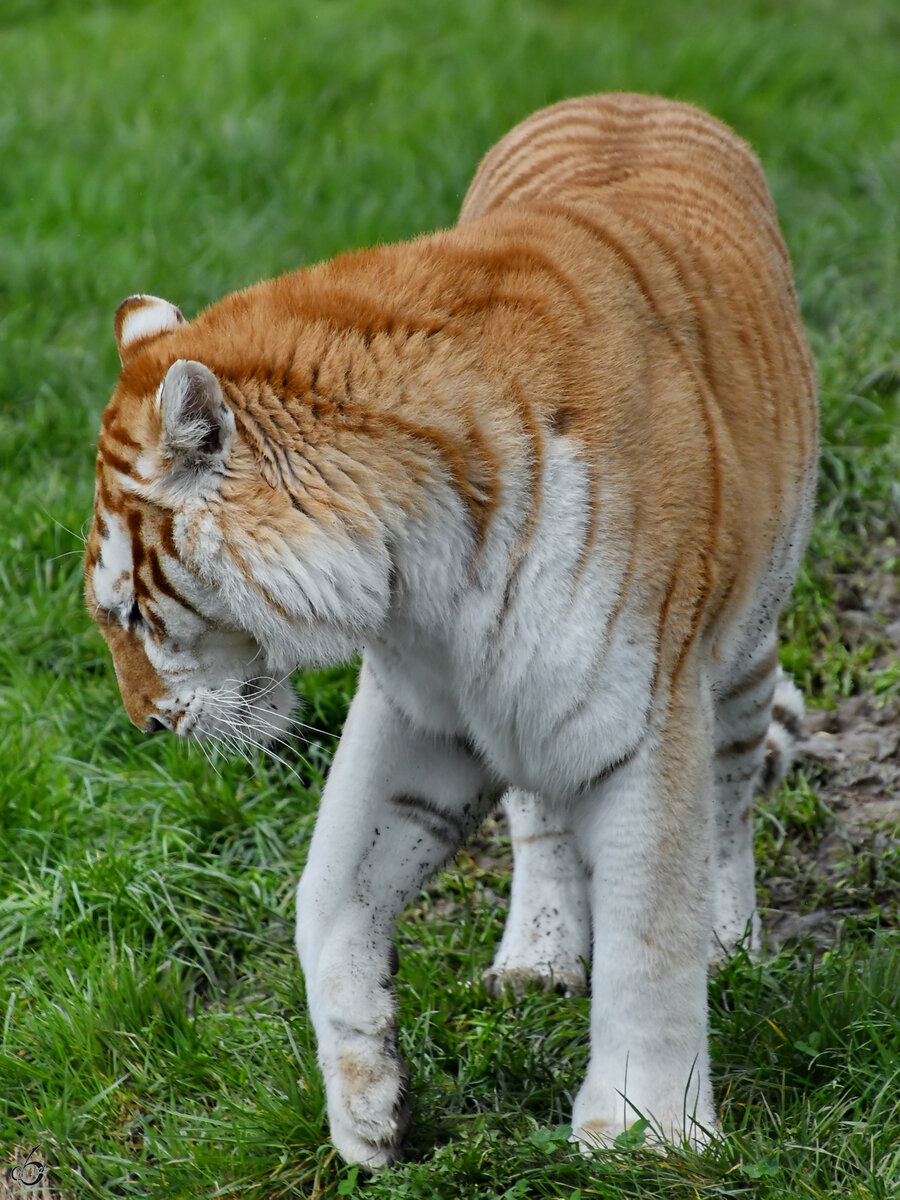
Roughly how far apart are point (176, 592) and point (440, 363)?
1.90ft

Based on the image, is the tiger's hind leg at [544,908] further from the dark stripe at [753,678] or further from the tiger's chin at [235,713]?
the tiger's chin at [235,713]

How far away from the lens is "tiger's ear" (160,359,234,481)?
2379 millimetres

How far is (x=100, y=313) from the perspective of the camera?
Result: 5.59 meters

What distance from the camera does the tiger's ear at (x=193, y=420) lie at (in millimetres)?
2379

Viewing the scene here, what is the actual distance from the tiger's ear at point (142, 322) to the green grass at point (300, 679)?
1.22m

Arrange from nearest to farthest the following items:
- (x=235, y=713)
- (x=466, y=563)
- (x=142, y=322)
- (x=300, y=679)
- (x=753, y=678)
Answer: (x=466, y=563), (x=235, y=713), (x=142, y=322), (x=753, y=678), (x=300, y=679)

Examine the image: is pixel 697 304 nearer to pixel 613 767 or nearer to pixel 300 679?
pixel 613 767

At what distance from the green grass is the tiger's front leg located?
173 millimetres

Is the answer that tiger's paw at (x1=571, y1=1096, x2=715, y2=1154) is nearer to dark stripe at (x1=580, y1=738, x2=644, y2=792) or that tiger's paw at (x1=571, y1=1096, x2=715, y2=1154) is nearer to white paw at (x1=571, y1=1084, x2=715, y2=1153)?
white paw at (x1=571, y1=1084, x2=715, y2=1153)

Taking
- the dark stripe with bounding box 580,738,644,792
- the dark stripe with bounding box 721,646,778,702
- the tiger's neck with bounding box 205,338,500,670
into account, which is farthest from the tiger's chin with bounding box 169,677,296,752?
the dark stripe with bounding box 721,646,778,702

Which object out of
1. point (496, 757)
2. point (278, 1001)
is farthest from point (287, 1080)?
point (496, 757)

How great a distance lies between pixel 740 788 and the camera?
11.8ft

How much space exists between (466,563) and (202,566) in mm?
436

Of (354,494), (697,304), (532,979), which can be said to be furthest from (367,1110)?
(697,304)
